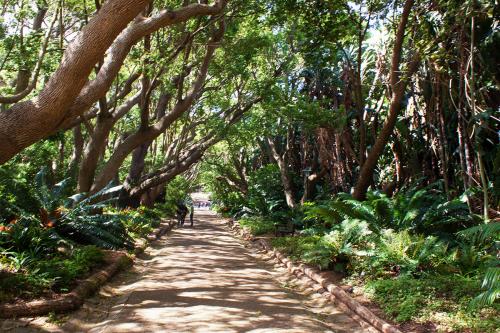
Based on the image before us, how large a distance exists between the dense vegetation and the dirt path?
0.68 m

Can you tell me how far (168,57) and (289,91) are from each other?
7225mm

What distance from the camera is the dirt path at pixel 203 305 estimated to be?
5.52 meters

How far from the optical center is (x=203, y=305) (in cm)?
645

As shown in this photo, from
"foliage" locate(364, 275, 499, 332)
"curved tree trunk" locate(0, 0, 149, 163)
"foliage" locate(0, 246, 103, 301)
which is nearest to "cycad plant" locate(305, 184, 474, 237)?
"foliage" locate(364, 275, 499, 332)

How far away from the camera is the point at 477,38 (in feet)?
31.4

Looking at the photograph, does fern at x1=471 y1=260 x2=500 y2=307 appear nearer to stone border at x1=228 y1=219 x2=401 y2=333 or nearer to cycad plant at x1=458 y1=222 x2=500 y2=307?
cycad plant at x1=458 y1=222 x2=500 y2=307

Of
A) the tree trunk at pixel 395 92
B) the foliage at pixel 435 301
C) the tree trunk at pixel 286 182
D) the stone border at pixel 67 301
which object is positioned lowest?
the foliage at pixel 435 301

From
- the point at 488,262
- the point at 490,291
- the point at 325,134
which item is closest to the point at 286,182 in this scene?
the point at 325,134

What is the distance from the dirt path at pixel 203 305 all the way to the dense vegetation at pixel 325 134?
0.68m

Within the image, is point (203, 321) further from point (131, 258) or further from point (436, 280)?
point (131, 258)

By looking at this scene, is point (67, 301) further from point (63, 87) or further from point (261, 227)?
point (261, 227)

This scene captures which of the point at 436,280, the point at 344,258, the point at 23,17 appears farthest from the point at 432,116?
the point at 23,17

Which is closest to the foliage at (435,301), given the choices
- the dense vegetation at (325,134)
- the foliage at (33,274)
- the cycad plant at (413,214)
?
the dense vegetation at (325,134)

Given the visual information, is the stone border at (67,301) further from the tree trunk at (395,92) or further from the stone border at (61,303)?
the tree trunk at (395,92)
